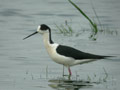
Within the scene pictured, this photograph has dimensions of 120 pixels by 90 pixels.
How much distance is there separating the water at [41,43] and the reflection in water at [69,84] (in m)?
0.18

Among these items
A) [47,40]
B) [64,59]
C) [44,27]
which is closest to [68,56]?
[64,59]

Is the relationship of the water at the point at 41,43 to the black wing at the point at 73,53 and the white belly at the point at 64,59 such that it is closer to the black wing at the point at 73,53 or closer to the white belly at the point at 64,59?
the white belly at the point at 64,59

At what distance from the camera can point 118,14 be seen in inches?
824

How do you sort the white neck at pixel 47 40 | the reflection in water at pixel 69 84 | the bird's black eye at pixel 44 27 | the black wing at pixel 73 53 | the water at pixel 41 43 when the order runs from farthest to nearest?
the bird's black eye at pixel 44 27
the white neck at pixel 47 40
the black wing at pixel 73 53
the water at pixel 41 43
the reflection in water at pixel 69 84

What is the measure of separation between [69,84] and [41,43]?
4671 millimetres

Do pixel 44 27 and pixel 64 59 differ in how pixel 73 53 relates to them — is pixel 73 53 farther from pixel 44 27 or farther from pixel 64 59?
pixel 44 27

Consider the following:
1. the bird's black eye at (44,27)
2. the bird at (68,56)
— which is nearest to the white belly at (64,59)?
the bird at (68,56)

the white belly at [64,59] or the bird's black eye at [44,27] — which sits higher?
the bird's black eye at [44,27]

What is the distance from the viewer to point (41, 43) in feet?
53.2

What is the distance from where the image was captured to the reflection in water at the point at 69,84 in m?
11.4

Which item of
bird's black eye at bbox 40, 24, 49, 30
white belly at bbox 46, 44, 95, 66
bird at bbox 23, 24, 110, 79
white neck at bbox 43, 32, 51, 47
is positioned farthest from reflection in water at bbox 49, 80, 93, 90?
bird's black eye at bbox 40, 24, 49, 30

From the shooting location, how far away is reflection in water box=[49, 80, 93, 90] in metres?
11.4

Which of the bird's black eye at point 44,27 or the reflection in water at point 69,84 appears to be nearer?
the reflection in water at point 69,84

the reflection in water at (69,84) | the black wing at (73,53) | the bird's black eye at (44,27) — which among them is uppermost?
the bird's black eye at (44,27)
